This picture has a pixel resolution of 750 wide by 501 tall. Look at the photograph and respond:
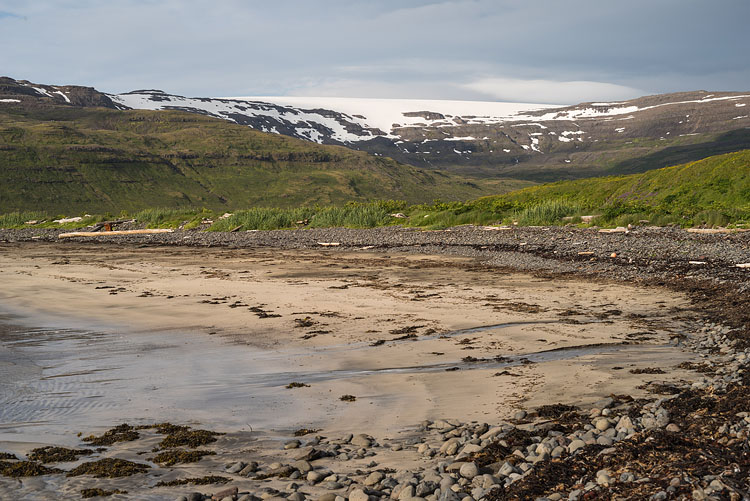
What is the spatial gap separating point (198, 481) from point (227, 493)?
1.29 ft

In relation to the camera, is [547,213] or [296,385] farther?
[547,213]

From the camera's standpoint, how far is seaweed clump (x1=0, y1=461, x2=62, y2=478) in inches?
194

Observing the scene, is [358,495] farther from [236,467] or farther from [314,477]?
[236,467]

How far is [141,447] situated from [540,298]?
9.69 meters

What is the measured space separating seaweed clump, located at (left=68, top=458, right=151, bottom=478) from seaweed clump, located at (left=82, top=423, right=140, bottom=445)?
1.79ft

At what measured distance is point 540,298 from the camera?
13.5 meters

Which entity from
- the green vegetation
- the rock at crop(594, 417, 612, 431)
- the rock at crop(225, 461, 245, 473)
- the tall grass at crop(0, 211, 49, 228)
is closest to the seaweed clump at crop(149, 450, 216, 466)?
the rock at crop(225, 461, 245, 473)

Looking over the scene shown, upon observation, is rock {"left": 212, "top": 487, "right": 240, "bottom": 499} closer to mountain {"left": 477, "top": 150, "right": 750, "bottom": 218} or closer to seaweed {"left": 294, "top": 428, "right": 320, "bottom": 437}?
seaweed {"left": 294, "top": 428, "right": 320, "bottom": 437}

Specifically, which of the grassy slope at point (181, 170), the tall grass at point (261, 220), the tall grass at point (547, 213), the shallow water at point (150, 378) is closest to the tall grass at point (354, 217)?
the tall grass at point (261, 220)

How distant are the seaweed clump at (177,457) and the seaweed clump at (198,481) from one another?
1.27 ft

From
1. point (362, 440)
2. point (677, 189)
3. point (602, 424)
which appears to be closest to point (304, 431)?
point (362, 440)

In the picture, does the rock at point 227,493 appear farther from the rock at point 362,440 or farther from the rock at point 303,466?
the rock at point 362,440

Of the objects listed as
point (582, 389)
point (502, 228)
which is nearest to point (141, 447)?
point (582, 389)

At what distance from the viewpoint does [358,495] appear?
439cm
